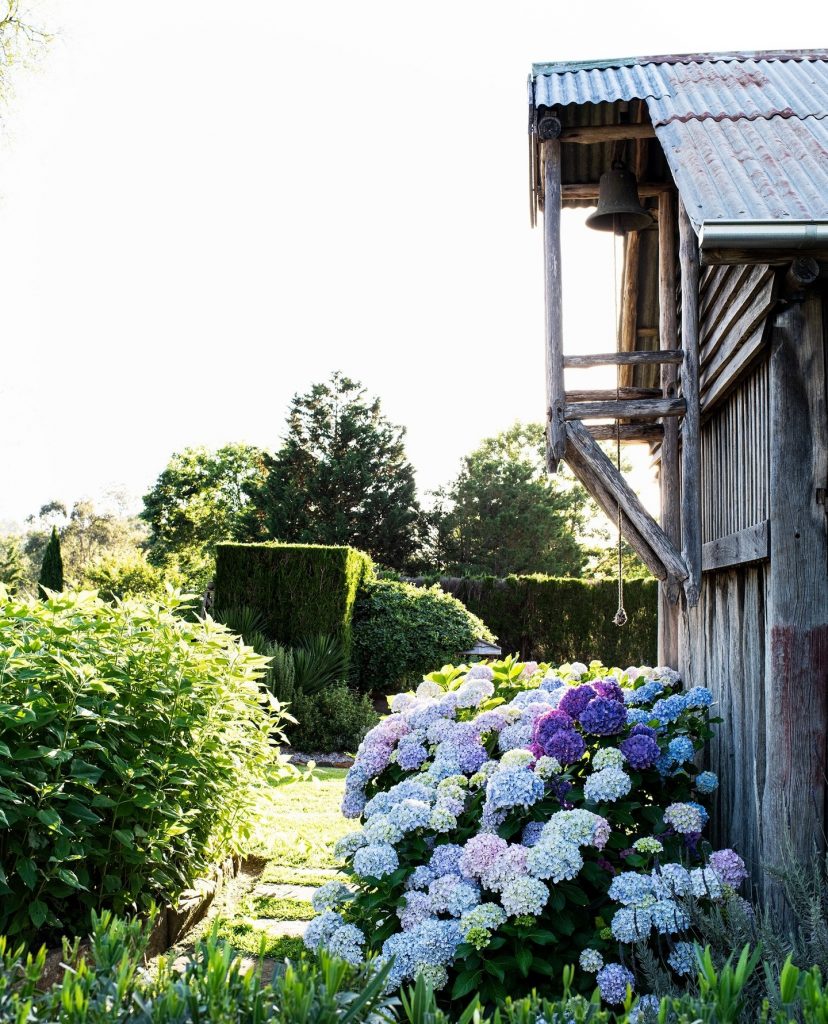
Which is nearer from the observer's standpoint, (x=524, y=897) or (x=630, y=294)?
(x=524, y=897)

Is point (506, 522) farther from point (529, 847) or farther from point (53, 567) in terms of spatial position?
point (529, 847)

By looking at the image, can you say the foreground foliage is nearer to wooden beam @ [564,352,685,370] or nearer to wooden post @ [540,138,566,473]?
wooden post @ [540,138,566,473]

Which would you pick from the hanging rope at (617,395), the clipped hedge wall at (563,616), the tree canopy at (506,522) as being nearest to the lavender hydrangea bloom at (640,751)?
the hanging rope at (617,395)

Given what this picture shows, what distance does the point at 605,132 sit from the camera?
464 centimetres

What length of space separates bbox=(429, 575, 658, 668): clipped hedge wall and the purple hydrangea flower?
13766mm

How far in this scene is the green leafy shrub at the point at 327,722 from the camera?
10484 millimetres

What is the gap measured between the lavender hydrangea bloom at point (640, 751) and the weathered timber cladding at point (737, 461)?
0.92 meters

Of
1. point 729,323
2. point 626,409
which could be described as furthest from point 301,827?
point 729,323

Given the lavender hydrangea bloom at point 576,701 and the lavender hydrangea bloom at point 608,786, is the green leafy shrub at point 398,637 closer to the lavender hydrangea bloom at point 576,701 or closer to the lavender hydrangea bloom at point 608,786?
the lavender hydrangea bloom at point 576,701

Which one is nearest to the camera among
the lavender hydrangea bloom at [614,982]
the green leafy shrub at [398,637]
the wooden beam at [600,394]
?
the lavender hydrangea bloom at [614,982]

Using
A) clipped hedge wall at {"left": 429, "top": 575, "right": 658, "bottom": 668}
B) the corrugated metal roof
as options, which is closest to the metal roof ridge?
the corrugated metal roof

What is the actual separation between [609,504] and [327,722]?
22.4 feet

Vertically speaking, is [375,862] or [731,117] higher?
[731,117]

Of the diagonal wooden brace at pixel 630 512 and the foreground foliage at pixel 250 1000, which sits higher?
the diagonal wooden brace at pixel 630 512
